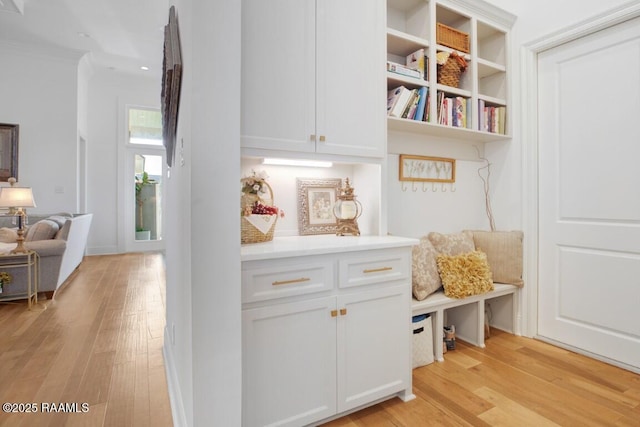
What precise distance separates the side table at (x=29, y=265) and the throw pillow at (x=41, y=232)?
0.35 m

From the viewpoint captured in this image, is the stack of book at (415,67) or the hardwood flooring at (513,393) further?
the stack of book at (415,67)

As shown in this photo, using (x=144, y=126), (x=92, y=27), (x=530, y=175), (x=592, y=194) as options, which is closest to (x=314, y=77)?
(x=530, y=175)

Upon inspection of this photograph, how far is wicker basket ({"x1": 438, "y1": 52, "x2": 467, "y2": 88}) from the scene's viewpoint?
2.49 meters

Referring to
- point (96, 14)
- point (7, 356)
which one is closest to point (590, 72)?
point (7, 356)

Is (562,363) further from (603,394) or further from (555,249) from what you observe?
(555,249)

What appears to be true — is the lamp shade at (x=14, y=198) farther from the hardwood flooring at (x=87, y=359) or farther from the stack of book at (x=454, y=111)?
the stack of book at (x=454, y=111)

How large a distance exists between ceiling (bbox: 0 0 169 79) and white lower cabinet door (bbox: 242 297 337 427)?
13.9 ft

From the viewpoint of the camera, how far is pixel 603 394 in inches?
74.9

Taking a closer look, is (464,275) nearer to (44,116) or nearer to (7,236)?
(7,236)

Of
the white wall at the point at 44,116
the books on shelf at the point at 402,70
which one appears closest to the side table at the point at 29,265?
the white wall at the point at 44,116

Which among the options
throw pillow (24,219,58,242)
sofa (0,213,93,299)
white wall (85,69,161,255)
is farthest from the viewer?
white wall (85,69,161,255)

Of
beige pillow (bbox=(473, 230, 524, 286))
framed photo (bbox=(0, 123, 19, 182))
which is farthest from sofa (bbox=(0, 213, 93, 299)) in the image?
beige pillow (bbox=(473, 230, 524, 286))

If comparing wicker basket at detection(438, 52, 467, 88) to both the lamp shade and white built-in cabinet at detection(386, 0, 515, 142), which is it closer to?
white built-in cabinet at detection(386, 0, 515, 142)

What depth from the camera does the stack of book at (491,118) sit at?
2691 millimetres
